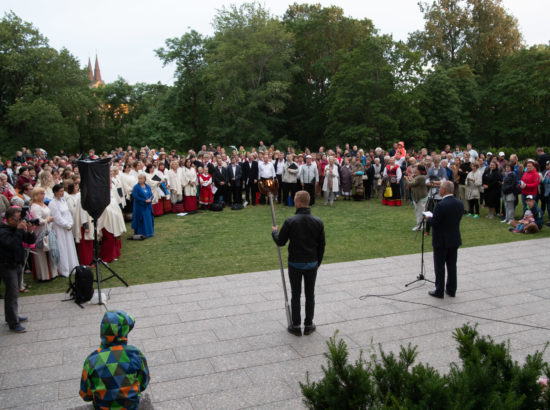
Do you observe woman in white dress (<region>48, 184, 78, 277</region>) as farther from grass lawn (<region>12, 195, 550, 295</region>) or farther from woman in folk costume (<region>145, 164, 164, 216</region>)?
woman in folk costume (<region>145, 164, 164, 216</region>)

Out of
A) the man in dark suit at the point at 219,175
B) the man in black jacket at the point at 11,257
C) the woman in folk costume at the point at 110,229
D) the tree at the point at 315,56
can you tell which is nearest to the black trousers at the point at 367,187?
the man in dark suit at the point at 219,175

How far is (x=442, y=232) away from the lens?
7.92m

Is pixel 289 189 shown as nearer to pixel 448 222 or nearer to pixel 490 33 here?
pixel 448 222

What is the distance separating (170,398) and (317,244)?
2720mm

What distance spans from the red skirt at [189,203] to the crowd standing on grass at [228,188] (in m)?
0.03

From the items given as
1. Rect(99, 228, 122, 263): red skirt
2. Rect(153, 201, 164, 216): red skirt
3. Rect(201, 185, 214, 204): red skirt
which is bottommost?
Rect(99, 228, 122, 263): red skirt

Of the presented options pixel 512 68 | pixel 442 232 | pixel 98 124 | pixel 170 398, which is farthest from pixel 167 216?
pixel 98 124

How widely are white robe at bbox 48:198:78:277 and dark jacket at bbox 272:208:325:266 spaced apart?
5.37 metres

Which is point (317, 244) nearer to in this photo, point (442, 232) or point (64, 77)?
point (442, 232)

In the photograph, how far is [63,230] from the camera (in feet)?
32.0

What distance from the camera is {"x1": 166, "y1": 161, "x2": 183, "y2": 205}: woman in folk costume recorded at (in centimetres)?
1700

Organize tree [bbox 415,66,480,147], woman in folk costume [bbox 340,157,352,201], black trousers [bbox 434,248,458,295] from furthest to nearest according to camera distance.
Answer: tree [bbox 415,66,480,147] → woman in folk costume [bbox 340,157,352,201] → black trousers [bbox 434,248,458,295]

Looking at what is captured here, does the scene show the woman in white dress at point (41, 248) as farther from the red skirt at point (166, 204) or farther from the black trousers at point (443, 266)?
the red skirt at point (166, 204)

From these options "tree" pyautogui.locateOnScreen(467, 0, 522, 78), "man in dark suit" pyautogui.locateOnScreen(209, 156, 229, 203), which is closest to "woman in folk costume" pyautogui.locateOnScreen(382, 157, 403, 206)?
"man in dark suit" pyautogui.locateOnScreen(209, 156, 229, 203)
